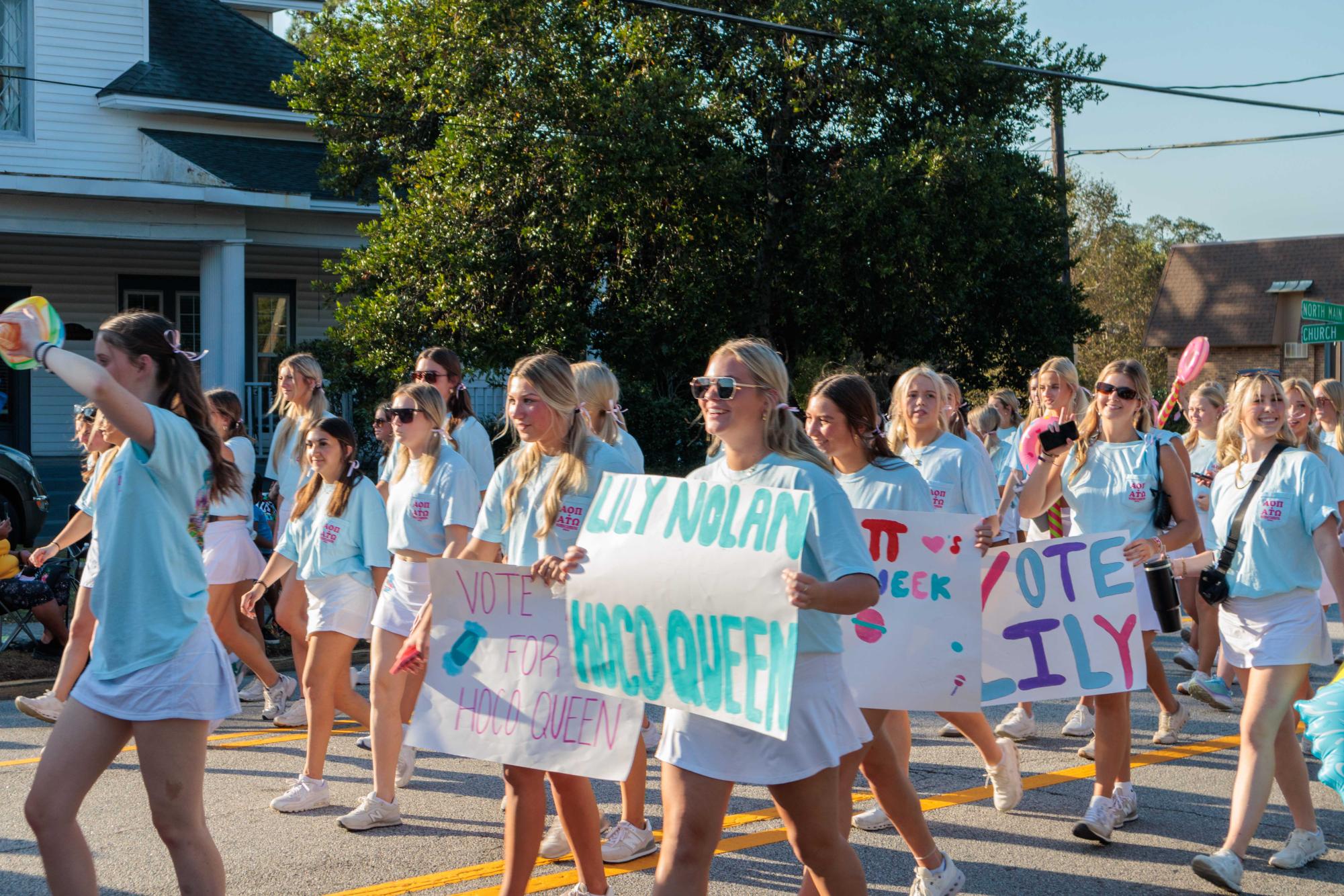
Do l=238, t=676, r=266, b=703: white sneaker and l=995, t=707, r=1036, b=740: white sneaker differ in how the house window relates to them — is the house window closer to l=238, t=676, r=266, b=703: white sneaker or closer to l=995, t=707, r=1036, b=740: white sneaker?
l=238, t=676, r=266, b=703: white sneaker

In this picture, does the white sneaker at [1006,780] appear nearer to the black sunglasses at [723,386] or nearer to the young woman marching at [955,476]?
the young woman marching at [955,476]

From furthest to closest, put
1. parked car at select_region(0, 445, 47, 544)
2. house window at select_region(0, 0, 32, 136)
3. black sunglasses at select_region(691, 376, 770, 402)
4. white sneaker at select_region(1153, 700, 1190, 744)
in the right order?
house window at select_region(0, 0, 32, 136)
parked car at select_region(0, 445, 47, 544)
white sneaker at select_region(1153, 700, 1190, 744)
black sunglasses at select_region(691, 376, 770, 402)

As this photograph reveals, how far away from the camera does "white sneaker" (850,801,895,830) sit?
6027mm

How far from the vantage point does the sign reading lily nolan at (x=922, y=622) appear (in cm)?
501

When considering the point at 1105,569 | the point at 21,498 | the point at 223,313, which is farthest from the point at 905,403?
the point at 223,313

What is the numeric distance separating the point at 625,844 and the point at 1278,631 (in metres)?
2.61

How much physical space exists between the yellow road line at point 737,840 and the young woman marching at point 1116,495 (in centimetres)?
75

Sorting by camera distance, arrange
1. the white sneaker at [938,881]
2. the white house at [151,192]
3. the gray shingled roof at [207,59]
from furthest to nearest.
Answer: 1. the gray shingled roof at [207,59]
2. the white house at [151,192]
3. the white sneaker at [938,881]

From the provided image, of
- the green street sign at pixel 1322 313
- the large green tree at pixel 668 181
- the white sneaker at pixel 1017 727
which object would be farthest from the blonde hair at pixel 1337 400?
the large green tree at pixel 668 181

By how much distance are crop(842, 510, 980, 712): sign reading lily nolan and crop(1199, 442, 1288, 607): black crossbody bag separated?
41.0 inches

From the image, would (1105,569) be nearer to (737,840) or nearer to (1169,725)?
(737,840)

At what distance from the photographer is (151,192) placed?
1838cm

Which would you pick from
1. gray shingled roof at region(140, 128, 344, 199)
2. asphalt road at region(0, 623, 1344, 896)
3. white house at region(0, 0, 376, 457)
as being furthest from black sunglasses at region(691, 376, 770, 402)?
gray shingled roof at region(140, 128, 344, 199)

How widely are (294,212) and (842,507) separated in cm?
1787
